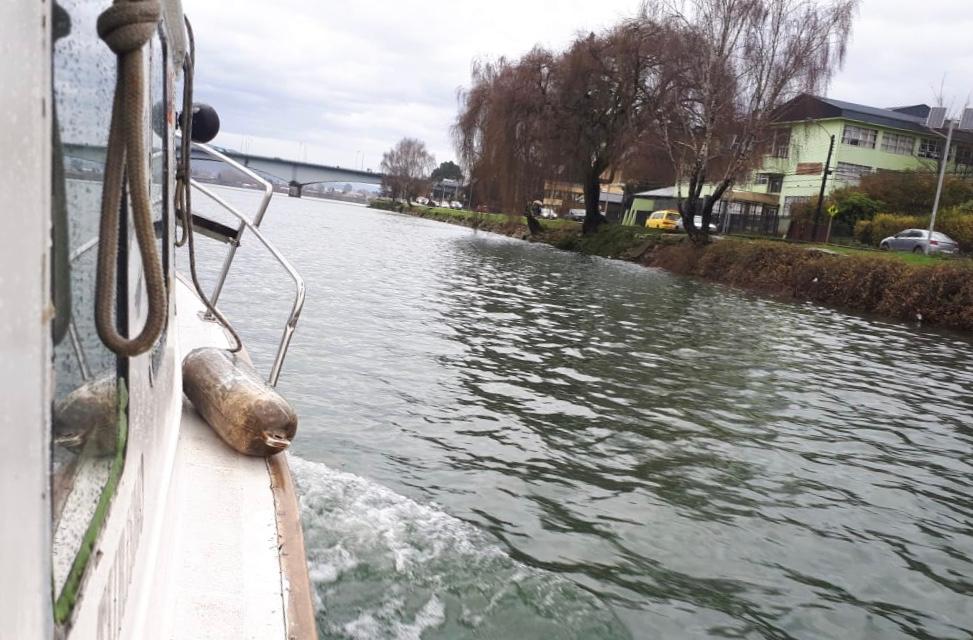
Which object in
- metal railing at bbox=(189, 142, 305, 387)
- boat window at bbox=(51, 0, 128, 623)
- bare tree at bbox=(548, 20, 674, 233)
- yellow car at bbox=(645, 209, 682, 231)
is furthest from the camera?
yellow car at bbox=(645, 209, 682, 231)

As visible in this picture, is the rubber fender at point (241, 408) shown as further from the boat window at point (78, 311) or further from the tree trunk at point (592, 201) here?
the tree trunk at point (592, 201)

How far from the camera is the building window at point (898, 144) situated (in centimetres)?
5388

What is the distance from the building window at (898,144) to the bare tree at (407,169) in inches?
2666

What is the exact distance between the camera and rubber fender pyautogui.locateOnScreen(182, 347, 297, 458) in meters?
3.16

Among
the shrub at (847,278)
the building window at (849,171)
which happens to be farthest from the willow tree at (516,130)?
the building window at (849,171)

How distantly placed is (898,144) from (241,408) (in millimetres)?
59330

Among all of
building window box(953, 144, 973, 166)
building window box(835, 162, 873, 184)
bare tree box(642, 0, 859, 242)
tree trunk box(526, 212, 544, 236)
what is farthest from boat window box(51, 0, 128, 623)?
building window box(953, 144, 973, 166)

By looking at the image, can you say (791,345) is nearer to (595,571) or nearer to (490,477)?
(490,477)

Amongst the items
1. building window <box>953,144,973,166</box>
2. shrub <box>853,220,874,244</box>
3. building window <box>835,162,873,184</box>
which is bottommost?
shrub <box>853,220,874,244</box>

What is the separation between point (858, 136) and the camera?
53344 millimetres

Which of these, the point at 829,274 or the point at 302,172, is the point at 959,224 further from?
the point at 302,172

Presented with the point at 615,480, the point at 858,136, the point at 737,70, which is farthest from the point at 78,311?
the point at 858,136

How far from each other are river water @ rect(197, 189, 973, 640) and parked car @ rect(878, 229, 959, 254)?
65.6 ft

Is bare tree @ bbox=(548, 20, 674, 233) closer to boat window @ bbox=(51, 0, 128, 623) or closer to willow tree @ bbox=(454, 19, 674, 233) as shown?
willow tree @ bbox=(454, 19, 674, 233)
